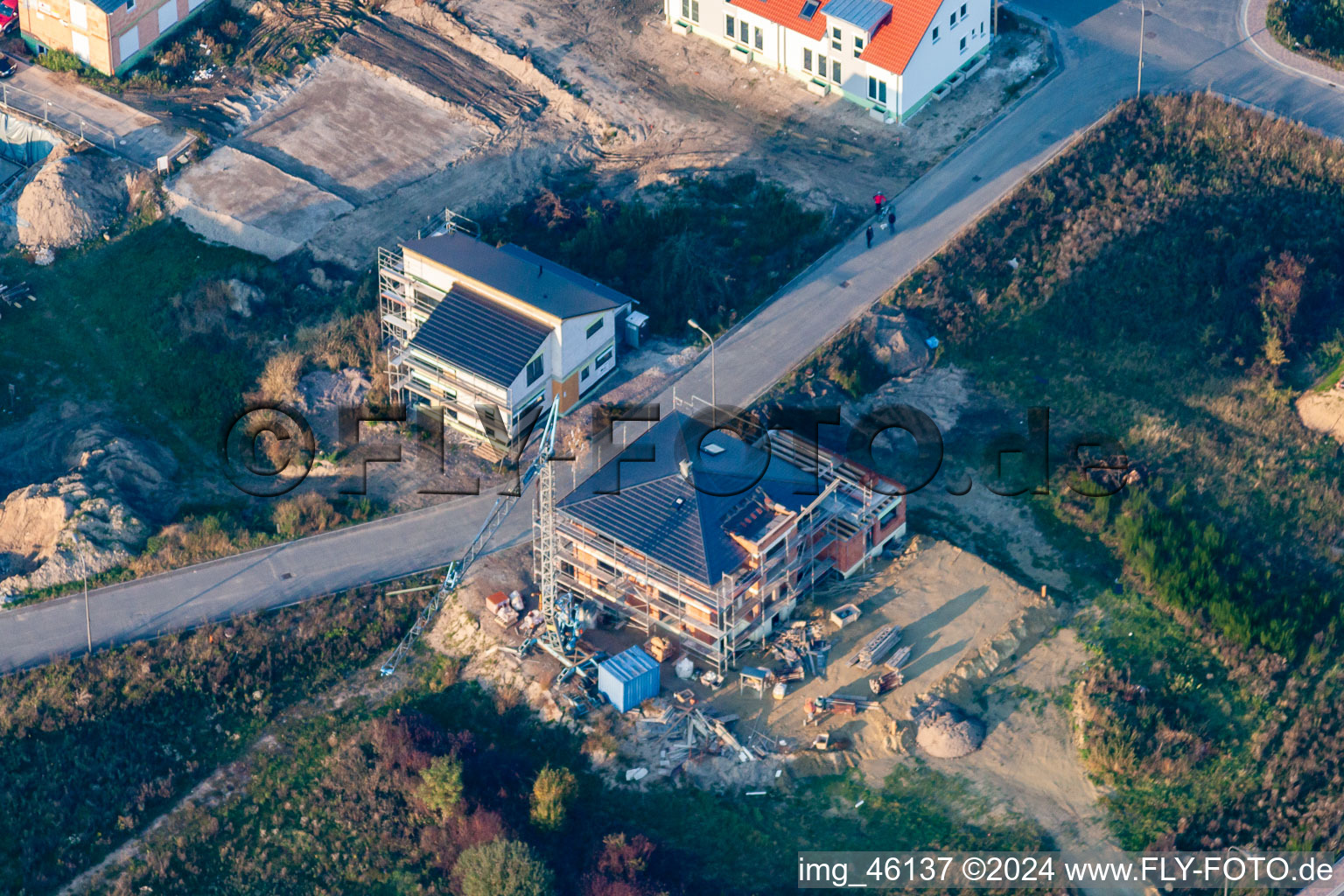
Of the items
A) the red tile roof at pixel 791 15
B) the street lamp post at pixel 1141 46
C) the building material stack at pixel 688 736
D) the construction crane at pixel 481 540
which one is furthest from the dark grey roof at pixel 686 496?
the street lamp post at pixel 1141 46

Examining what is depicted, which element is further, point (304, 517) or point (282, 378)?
point (282, 378)

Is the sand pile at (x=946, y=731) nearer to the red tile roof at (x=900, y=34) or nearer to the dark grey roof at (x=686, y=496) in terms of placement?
the dark grey roof at (x=686, y=496)

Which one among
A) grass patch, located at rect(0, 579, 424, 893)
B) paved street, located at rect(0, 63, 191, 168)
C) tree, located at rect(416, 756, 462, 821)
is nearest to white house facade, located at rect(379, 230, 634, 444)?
grass patch, located at rect(0, 579, 424, 893)

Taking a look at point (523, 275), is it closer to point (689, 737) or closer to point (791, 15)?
point (689, 737)

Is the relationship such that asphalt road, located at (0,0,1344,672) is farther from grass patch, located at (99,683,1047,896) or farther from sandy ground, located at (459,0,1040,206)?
grass patch, located at (99,683,1047,896)

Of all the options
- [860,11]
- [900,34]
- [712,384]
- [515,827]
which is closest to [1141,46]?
[900,34]
